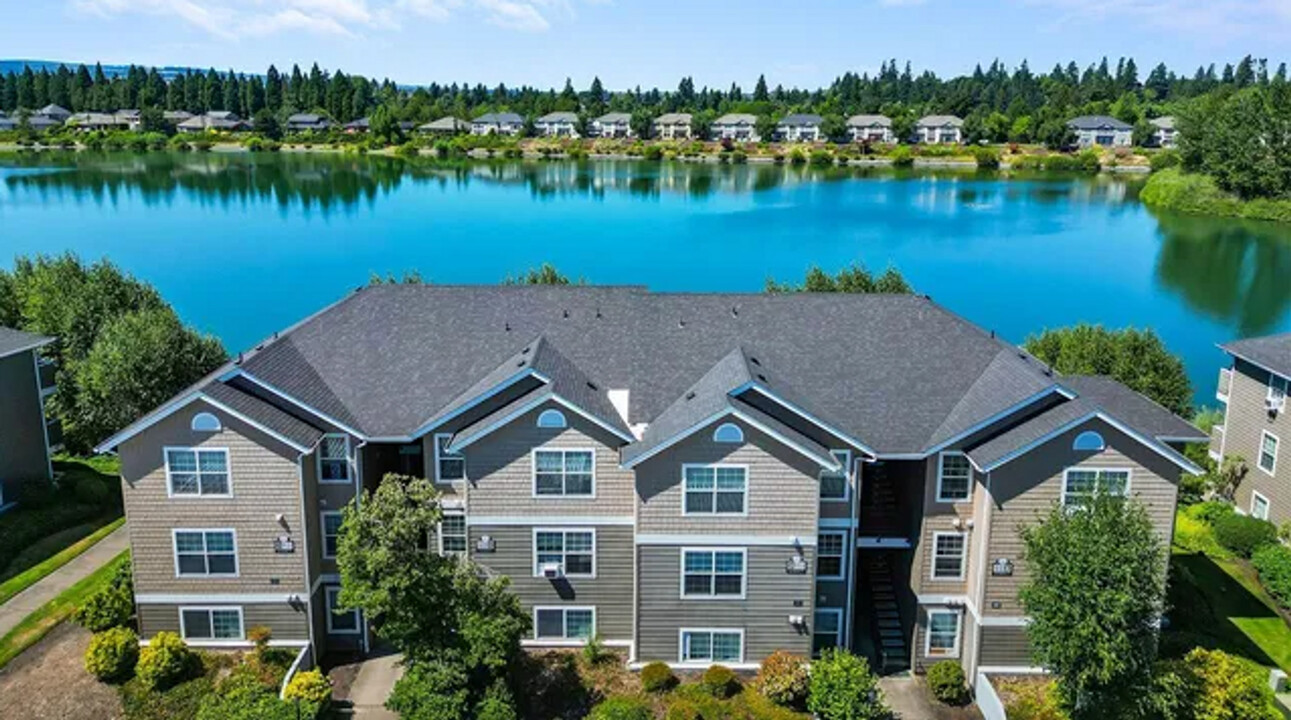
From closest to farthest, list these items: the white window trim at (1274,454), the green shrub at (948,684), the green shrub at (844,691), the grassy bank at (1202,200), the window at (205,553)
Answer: the green shrub at (844,691) → the green shrub at (948,684) → the window at (205,553) → the white window trim at (1274,454) → the grassy bank at (1202,200)

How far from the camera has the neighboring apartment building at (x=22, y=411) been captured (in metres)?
32.9

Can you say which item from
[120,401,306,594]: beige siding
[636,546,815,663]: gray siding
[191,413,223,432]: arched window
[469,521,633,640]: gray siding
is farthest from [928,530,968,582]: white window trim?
[191,413,223,432]: arched window

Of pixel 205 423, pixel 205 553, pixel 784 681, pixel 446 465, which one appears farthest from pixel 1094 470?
pixel 205 553

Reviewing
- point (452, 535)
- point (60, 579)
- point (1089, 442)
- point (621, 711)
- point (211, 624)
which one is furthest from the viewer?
point (60, 579)

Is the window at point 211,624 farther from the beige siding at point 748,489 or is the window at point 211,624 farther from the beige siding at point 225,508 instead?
the beige siding at point 748,489

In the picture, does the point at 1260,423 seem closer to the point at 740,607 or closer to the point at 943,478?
the point at 943,478

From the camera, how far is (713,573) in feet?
78.9

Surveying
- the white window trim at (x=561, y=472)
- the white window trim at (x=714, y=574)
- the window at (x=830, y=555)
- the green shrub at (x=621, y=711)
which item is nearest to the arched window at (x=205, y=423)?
the white window trim at (x=561, y=472)

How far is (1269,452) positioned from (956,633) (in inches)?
605

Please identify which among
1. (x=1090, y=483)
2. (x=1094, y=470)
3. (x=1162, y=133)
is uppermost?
(x=1162, y=133)

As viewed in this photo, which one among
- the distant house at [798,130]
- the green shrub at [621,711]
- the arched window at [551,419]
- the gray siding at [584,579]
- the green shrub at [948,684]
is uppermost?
the distant house at [798,130]

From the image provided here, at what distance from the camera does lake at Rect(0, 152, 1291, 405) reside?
76938 millimetres

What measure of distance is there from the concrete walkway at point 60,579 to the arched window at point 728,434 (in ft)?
55.6

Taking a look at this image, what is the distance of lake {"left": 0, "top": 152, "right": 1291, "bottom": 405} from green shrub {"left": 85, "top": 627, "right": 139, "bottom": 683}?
1659 inches
